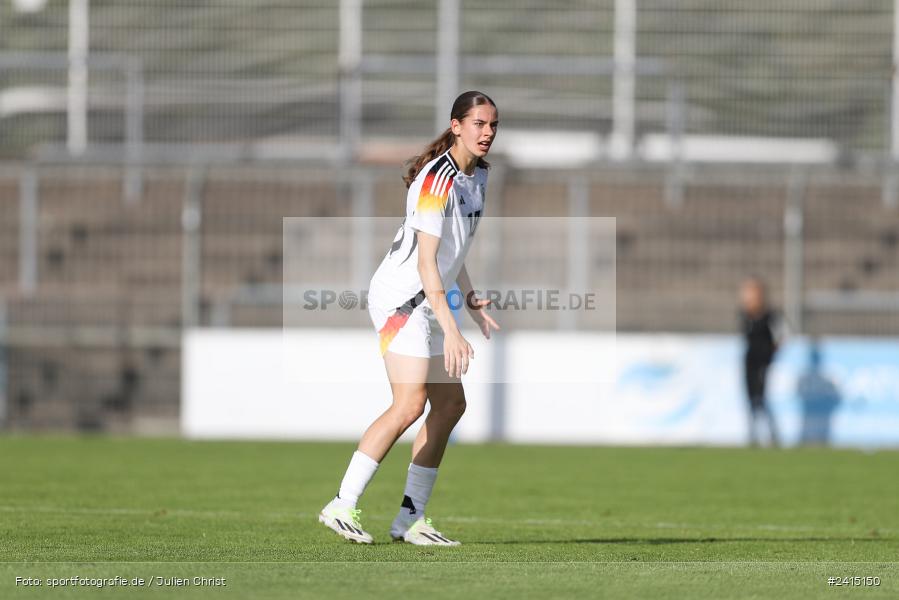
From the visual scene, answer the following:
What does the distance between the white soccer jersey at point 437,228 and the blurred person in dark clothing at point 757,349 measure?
11275mm

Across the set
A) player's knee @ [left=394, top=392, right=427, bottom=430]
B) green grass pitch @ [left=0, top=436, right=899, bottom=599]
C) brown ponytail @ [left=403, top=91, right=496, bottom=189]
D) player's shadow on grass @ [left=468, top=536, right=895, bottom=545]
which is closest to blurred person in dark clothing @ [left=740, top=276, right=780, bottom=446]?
green grass pitch @ [left=0, top=436, right=899, bottom=599]

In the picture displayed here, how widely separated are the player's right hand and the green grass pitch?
871 mm

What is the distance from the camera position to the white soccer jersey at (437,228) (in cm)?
765

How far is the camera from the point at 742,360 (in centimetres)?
1898

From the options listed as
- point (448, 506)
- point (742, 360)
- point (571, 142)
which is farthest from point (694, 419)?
point (448, 506)

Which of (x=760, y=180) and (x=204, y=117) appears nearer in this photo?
(x=760, y=180)

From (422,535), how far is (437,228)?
5.18 ft

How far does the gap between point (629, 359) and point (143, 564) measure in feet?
42.5

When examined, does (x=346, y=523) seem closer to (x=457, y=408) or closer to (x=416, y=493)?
(x=416, y=493)

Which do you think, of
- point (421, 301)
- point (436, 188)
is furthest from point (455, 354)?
point (436, 188)

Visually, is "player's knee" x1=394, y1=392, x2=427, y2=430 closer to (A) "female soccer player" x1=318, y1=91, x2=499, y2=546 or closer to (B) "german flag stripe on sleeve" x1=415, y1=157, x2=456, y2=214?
(A) "female soccer player" x1=318, y1=91, x2=499, y2=546

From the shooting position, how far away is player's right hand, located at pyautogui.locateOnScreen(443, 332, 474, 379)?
740 cm

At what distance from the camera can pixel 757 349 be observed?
61.5 feet

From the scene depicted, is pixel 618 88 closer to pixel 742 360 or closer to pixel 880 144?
pixel 880 144
